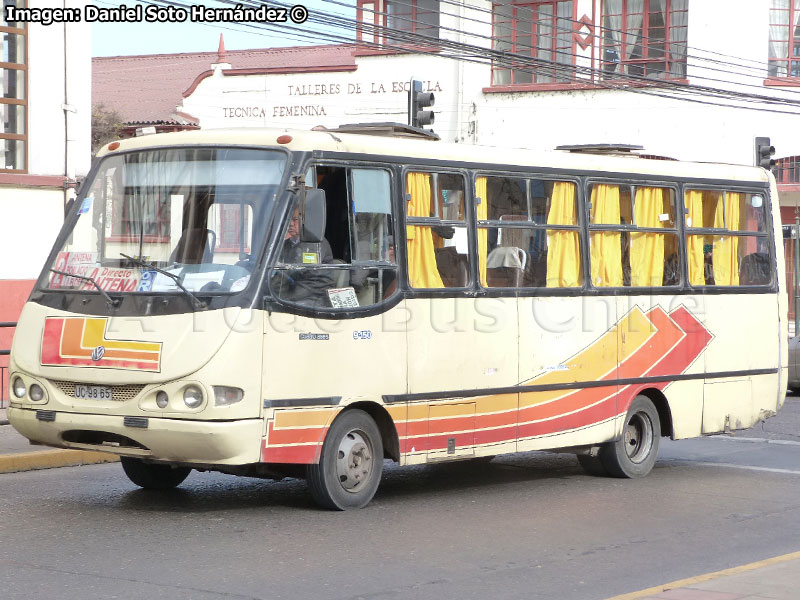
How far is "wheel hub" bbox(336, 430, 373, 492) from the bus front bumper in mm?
841

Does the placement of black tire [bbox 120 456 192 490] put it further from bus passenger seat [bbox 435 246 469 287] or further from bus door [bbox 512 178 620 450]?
bus door [bbox 512 178 620 450]

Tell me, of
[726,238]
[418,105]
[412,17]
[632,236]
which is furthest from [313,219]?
[412,17]

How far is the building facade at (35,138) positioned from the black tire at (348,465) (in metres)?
9.04

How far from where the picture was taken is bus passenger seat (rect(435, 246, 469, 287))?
10.5m

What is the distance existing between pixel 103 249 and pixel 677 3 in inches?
1022

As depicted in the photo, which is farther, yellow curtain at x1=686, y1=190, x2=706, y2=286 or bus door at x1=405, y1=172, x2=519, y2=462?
yellow curtain at x1=686, y1=190, x2=706, y2=286

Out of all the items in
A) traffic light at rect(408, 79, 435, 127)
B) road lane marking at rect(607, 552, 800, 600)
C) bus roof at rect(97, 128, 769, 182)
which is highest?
traffic light at rect(408, 79, 435, 127)

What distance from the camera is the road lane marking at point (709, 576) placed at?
6.97 meters

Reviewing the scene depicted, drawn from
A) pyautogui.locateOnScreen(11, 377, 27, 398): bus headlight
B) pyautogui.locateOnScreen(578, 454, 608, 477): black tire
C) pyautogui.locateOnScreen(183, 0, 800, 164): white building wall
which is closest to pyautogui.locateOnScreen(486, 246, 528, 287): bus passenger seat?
pyautogui.locateOnScreen(578, 454, 608, 477): black tire

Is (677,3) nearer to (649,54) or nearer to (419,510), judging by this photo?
(649,54)

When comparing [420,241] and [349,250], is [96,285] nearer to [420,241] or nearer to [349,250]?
[349,250]

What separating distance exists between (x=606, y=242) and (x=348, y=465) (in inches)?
142

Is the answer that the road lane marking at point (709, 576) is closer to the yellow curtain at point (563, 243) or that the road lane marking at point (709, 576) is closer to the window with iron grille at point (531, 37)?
the yellow curtain at point (563, 243)

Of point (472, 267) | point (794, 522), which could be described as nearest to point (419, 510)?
point (472, 267)
